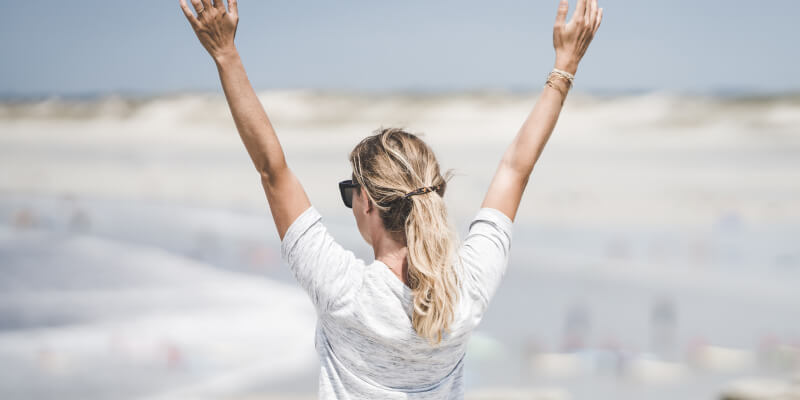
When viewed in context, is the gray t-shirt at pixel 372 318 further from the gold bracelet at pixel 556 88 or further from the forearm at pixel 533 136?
the gold bracelet at pixel 556 88

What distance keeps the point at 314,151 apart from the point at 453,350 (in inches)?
617

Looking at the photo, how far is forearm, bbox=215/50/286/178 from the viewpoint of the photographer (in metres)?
1.26

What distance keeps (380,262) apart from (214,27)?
529 mm

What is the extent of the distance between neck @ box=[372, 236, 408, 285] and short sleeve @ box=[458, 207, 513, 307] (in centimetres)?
12

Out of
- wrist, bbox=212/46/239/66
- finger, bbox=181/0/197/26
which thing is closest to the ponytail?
wrist, bbox=212/46/239/66

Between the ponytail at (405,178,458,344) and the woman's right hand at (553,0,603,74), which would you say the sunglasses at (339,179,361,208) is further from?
the woman's right hand at (553,0,603,74)

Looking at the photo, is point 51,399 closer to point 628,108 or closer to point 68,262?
point 68,262

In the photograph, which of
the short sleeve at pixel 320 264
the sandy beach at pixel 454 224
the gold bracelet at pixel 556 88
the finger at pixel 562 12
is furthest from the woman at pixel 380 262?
the finger at pixel 562 12

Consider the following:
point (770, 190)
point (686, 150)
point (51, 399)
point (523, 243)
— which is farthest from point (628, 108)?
point (51, 399)

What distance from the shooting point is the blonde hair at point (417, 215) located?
48.5 inches

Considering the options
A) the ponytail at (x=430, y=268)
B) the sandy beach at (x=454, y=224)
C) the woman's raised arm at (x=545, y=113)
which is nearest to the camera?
the ponytail at (x=430, y=268)

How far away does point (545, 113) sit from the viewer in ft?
5.04

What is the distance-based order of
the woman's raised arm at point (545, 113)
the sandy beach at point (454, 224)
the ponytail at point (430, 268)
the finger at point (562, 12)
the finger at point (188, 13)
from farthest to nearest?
the sandy beach at point (454, 224) → the finger at point (562, 12) → the woman's raised arm at point (545, 113) → the finger at point (188, 13) → the ponytail at point (430, 268)

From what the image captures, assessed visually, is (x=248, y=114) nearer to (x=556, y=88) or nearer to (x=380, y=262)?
(x=380, y=262)
